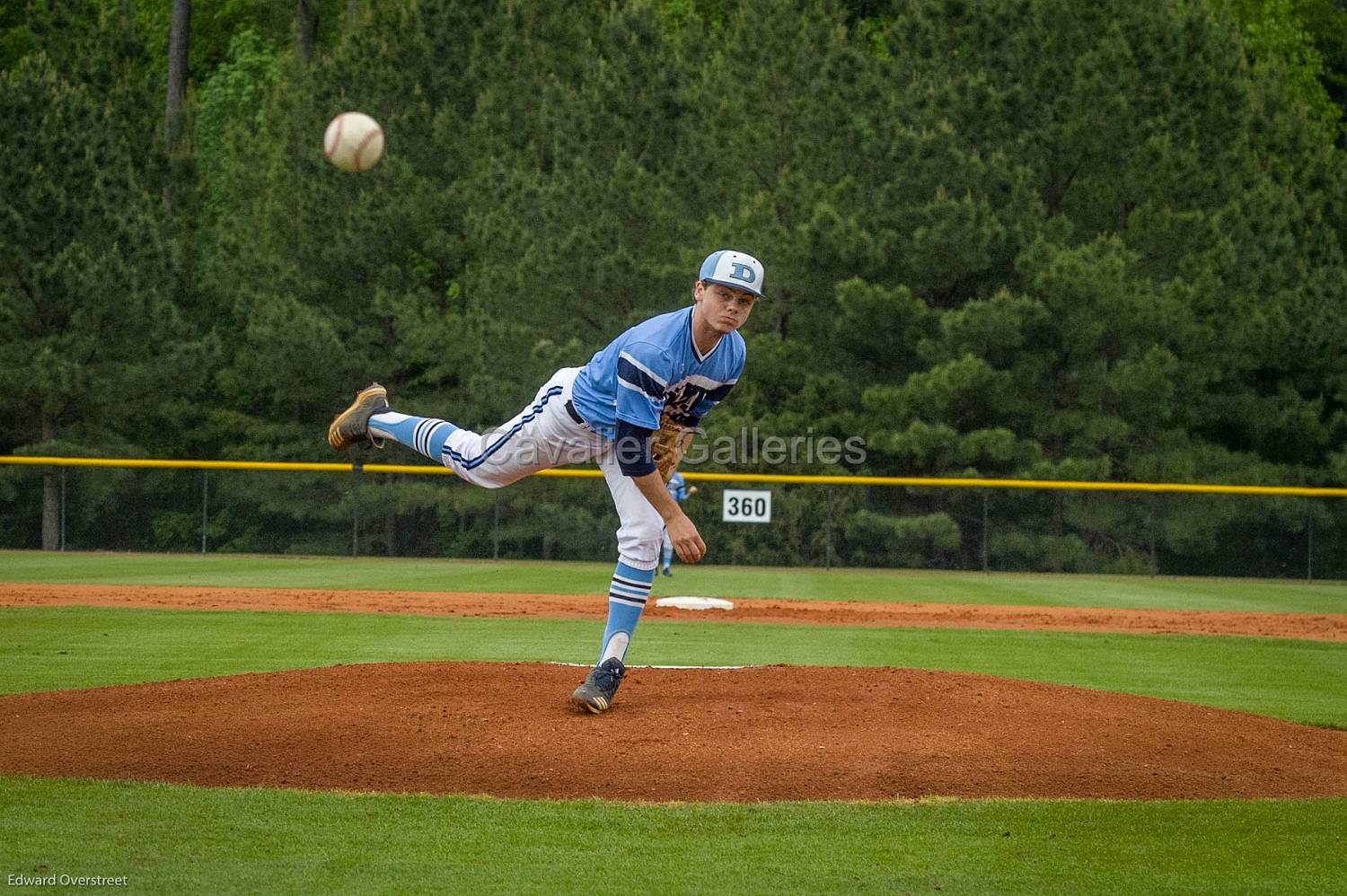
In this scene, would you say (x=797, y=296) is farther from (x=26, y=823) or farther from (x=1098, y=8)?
(x=26, y=823)

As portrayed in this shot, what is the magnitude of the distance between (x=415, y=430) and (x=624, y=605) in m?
1.49

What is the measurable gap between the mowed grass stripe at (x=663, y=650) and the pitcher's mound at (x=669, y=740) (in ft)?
5.02

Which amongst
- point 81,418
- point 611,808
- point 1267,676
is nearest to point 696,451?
point 81,418

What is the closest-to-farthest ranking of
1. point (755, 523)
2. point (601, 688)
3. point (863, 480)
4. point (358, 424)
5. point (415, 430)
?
point (601, 688), point (415, 430), point (358, 424), point (863, 480), point (755, 523)

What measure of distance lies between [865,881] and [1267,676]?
6.59 m

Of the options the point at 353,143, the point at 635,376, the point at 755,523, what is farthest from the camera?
the point at 755,523

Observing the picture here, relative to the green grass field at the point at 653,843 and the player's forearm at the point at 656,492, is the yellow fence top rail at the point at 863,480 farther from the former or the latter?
the player's forearm at the point at 656,492

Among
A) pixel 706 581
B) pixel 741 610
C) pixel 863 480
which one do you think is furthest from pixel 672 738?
pixel 863 480

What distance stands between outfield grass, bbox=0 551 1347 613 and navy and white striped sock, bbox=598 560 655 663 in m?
9.93

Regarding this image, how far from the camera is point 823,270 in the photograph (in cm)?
2430

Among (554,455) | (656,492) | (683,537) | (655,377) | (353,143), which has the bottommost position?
(683,537)

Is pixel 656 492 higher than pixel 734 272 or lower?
lower

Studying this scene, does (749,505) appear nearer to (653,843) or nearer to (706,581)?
(706,581)

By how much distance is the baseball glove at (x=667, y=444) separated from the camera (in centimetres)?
625
